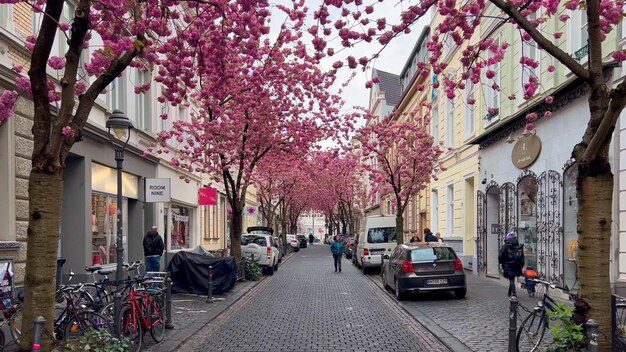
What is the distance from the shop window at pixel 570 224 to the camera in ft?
43.1

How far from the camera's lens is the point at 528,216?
1639 centimetres

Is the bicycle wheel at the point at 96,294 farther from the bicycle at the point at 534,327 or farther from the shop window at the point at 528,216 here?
the shop window at the point at 528,216

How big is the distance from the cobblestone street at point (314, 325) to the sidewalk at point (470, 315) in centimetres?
25

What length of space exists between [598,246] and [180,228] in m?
21.0

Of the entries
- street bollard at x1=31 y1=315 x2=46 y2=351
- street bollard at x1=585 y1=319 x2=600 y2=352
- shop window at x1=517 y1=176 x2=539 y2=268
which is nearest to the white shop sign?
street bollard at x1=31 y1=315 x2=46 y2=351

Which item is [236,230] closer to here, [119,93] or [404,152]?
[119,93]

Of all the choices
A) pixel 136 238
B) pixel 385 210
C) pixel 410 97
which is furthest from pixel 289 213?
pixel 136 238

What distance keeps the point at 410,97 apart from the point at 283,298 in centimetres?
2197

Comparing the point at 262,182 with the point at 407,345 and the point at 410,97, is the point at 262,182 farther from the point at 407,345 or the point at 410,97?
the point at 407,345

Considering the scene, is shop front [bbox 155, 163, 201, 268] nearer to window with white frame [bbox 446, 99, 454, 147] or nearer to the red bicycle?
the red bicycle

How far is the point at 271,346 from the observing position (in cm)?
870

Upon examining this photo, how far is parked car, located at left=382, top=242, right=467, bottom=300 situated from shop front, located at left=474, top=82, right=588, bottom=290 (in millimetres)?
2424

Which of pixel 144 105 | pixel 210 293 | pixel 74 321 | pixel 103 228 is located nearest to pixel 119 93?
pixel 144 105

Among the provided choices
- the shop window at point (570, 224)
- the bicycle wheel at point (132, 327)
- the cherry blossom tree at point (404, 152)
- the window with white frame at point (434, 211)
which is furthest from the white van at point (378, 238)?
the bicycle wheel at point (132, 327)
